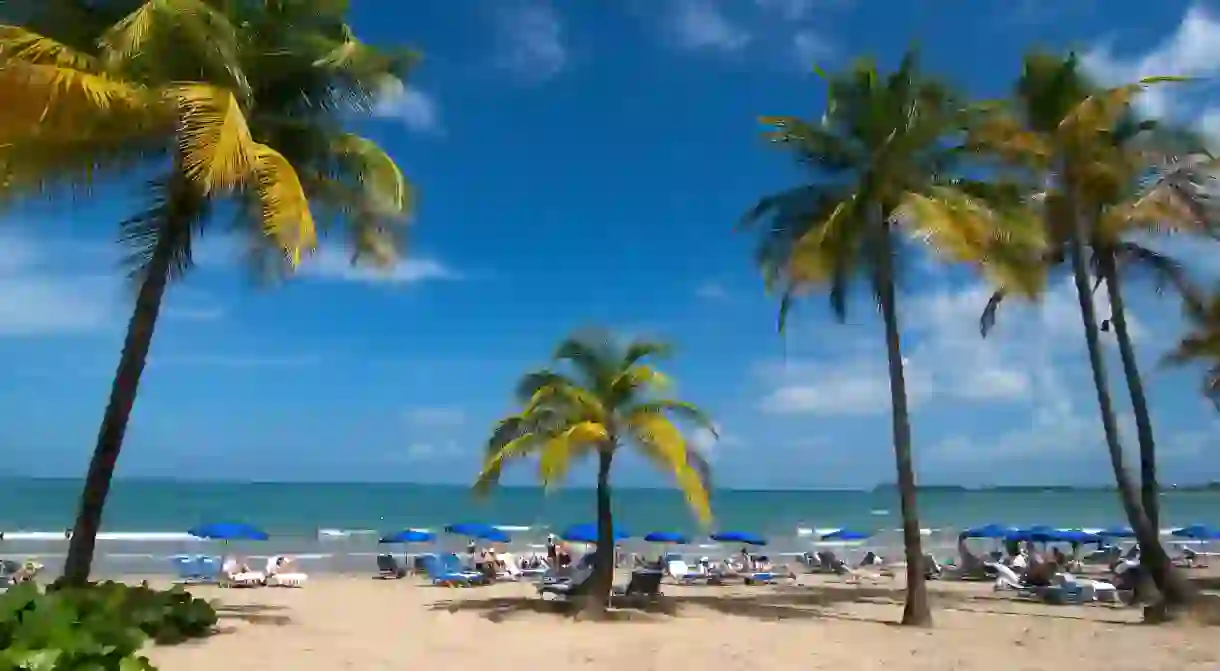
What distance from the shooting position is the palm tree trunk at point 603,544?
48.3ft

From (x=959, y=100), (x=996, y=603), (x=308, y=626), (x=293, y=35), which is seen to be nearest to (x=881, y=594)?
(x=996, y=603)

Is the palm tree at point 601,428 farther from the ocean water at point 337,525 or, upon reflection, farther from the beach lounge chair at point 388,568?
the beach lounge chair at point 388,568

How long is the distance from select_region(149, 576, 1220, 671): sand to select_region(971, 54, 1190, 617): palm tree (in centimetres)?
265

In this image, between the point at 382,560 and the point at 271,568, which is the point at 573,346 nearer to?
the point at 271,568

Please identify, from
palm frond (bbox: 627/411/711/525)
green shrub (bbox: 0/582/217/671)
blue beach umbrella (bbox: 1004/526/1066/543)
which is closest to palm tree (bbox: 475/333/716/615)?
palm frond (bbox: 627/411/711/525)

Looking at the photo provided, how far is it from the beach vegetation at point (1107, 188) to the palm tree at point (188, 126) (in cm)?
889

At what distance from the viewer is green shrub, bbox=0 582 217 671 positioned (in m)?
6.39

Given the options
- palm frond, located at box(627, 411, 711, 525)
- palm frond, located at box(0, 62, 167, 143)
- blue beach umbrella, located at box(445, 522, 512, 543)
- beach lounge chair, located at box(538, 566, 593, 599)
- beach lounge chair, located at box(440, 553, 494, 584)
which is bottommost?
beach lounge chair, located at box(440, 553, 494, 584)

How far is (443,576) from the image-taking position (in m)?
21.6

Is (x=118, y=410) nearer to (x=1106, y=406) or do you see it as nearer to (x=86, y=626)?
(x=86, y=626)

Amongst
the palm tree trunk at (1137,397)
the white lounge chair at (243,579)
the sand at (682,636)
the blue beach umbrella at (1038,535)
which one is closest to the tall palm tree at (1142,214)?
the palm tree trunk at (1137,397)

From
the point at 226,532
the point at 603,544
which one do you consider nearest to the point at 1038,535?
the point at 603,544

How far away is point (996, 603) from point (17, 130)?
54.2ft

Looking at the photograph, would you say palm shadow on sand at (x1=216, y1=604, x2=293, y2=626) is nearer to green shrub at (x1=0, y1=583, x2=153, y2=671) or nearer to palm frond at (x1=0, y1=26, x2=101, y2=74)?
green shrub at (x1=0, y1=583, x2=153, y2=671)
